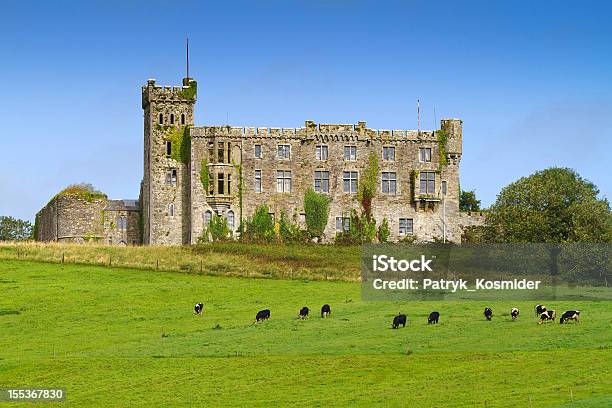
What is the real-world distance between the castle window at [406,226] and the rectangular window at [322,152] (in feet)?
28.8

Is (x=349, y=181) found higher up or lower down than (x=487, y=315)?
higher up

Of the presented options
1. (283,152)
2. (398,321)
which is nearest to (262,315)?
(398,321)

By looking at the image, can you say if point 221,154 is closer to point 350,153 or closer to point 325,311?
point 350,153

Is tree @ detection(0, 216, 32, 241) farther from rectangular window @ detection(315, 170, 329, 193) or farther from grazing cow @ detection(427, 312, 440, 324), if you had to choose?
grazing cow @ detection(427, 312, 440, 324)

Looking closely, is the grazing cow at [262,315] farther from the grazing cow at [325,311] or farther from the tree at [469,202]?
the tree at [469,202]

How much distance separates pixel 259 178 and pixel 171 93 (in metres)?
10.6

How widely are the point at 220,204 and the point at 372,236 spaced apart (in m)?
13.7

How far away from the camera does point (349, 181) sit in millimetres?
108938

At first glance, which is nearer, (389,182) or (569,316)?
(569,316)

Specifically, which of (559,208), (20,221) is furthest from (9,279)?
(20,221)

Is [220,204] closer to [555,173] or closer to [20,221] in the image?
[555,173]

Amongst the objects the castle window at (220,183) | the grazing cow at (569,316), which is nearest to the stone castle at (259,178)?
the castle window at (220,183)

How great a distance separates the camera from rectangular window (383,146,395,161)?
359 ft

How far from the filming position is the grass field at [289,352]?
141 feet
